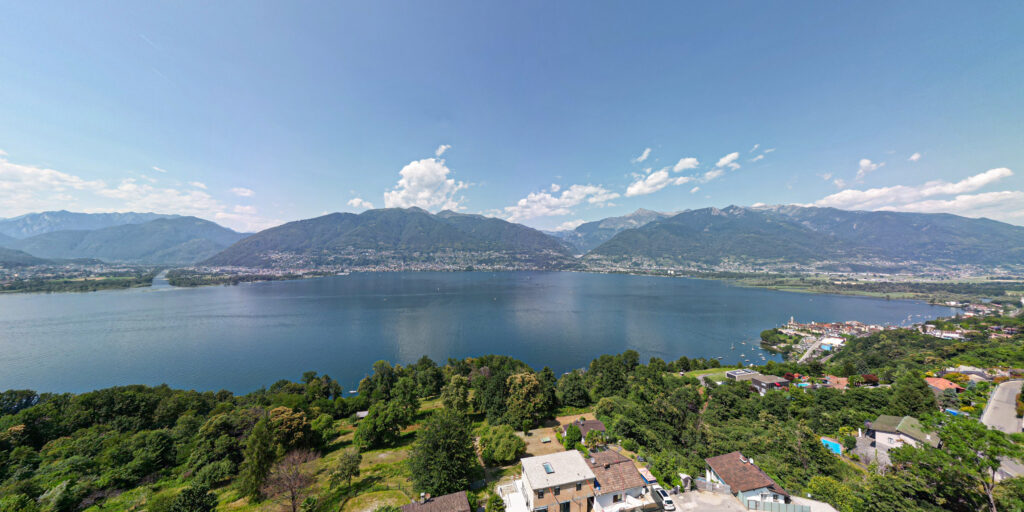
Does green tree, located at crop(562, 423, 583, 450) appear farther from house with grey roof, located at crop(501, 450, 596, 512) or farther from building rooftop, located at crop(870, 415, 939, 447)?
building rooftop, located at crop(870, 415, 939, 447)

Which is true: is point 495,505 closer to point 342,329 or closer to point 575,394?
point 575,394

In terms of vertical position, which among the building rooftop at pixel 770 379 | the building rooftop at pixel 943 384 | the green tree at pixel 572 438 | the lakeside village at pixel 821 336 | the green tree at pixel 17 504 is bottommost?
the lakeside village at pixel 821 336

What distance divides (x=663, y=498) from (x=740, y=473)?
14.4ft

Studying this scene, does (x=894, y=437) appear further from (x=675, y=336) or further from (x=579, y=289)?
(x=579, y=289)

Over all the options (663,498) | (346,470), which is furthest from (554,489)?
(346,470)

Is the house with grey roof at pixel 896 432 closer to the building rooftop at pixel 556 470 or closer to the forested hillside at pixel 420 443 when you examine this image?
the forested hillside at pixel 420 443

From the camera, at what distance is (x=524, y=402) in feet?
76.2

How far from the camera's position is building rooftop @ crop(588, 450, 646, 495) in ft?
48.1

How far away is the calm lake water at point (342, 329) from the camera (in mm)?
45406

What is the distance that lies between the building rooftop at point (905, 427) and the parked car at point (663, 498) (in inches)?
596

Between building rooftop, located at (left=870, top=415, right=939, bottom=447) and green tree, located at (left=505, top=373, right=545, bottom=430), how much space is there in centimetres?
2098

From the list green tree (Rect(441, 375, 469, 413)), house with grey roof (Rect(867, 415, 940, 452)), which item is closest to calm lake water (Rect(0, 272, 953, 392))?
green tree (Rect(441, 375, 469, 413))

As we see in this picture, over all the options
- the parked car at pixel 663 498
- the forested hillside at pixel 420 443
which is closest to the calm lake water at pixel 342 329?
the forested hillside at pixel 420 443

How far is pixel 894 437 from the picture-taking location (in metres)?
19.2
